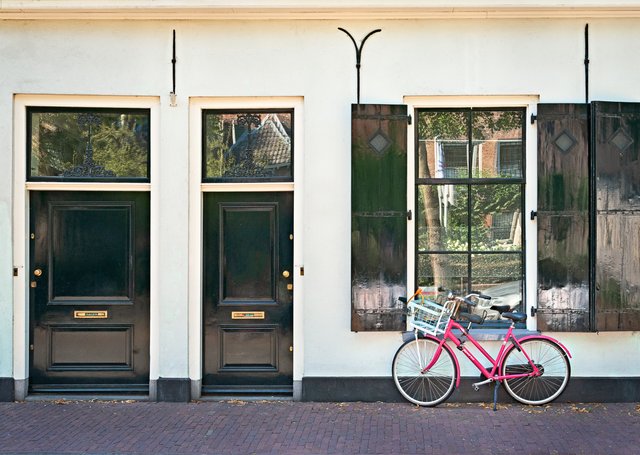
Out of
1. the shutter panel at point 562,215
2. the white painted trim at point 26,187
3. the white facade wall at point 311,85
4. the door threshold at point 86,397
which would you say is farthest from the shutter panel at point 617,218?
the door threshold at point 86,397

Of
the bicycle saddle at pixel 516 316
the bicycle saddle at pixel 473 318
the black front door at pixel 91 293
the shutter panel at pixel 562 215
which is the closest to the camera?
the bicycle saddle at pixel 516 316

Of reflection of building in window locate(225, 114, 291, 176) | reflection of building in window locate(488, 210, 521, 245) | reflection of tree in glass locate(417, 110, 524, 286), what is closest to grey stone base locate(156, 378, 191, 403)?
reflection of building in window locate(225, 114, 291, 176)

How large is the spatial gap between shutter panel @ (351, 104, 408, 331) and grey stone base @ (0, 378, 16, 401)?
3645 mm

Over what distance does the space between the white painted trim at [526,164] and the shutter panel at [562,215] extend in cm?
11

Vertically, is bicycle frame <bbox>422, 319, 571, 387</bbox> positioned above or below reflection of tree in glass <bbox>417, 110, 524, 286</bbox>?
below

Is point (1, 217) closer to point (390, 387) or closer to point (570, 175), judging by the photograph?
point (390, 387)

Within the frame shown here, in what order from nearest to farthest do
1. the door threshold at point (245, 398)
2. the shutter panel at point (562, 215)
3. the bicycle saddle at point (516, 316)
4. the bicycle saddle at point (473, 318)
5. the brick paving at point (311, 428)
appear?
the brick paving at point (311, 428) < the bicycle saddle at point (516, 316) < the bicycle saddle at point (473, 318) < the shutter panel at point (562, 215) < the door threshold at point (245, 398)

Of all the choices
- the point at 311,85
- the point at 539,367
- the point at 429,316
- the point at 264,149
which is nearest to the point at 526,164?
the point at 429,316

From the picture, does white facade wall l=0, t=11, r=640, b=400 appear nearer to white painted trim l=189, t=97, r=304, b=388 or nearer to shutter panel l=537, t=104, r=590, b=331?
white painted trim l=189, t=97, r=304, b=388

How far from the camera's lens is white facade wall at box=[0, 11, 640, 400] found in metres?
6.86

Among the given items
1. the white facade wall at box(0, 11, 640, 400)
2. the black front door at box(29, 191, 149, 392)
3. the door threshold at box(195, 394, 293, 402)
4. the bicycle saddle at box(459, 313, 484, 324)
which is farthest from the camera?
the black front door at box(29, 191, 149, 392)

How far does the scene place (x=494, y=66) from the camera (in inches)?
270

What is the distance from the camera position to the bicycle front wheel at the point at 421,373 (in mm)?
6652

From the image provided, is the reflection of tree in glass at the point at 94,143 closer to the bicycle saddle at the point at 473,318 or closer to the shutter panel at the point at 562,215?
the bicycle saddle at the point at 473,318
